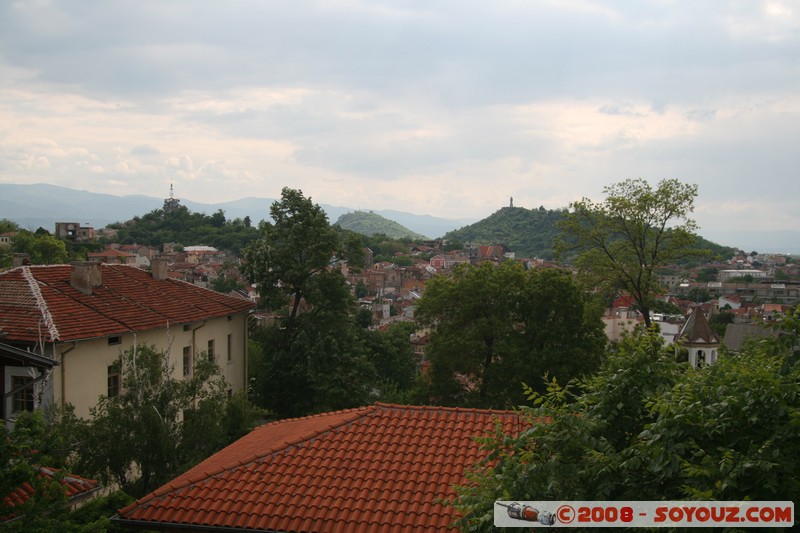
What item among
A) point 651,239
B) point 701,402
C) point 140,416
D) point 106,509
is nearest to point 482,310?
point 651,239

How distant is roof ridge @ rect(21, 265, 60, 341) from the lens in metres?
17.5

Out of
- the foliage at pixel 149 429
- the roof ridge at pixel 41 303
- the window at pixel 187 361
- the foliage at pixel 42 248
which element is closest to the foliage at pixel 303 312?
the window at pixel 187 361

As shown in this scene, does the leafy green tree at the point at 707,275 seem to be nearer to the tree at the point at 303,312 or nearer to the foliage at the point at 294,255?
the tree at the point at 303,312

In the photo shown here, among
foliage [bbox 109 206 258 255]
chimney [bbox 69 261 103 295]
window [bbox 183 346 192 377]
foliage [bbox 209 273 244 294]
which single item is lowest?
foliage [bbox 209 273 244 294]

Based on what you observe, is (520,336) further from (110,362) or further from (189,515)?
(189,515)

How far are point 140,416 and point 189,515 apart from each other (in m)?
4.89

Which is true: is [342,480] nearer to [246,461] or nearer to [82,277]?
[246,461]

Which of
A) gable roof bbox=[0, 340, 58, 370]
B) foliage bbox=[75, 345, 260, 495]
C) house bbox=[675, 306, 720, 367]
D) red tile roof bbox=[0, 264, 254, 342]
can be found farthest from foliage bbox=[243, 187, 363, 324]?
house bbox=[675, 306, 720, 367]

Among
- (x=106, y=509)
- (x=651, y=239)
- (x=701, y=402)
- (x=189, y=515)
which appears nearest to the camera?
(x=701, y=402)

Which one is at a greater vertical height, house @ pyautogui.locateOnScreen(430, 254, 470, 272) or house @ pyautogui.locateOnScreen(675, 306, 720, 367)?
house @ pyautogui.locateOnScreen(430, 254, 470, 272)

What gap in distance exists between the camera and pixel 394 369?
113ft

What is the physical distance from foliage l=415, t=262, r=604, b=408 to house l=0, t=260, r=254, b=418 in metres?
7.86

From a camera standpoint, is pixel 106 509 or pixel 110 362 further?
pixel 110 362

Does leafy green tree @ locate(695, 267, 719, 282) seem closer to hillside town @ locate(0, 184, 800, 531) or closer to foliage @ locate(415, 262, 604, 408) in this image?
hillside town @ locate(0, 184, 800, 531)
